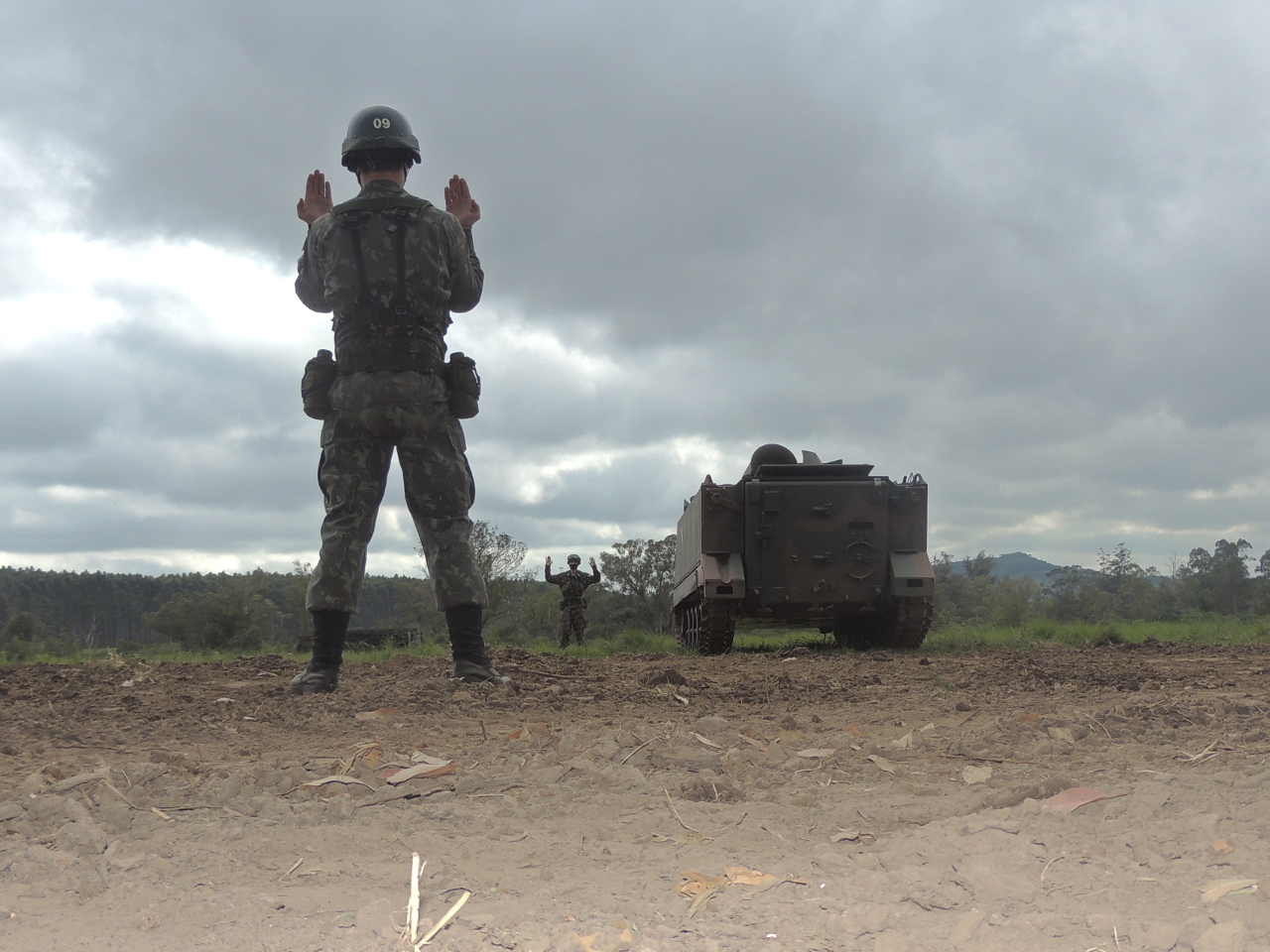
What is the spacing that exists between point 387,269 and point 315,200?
0.74 metres

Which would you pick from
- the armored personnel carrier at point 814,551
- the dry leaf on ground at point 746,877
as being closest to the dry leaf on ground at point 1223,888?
the dry leaf on ground at point 746,877

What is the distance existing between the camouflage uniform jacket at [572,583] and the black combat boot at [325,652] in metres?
10.3

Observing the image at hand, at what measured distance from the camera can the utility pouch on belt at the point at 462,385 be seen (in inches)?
177

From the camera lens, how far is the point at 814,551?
10.0m

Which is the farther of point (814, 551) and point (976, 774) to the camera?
point (814, 551)

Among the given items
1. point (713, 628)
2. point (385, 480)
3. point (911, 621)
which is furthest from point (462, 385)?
point (911, 621)

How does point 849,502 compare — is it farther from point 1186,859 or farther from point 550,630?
point 550,630

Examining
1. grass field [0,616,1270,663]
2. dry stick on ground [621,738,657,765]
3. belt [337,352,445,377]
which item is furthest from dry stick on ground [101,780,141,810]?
grass field [0,616,1270,663]

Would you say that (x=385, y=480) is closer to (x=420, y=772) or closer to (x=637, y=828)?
(x=420, y=772)

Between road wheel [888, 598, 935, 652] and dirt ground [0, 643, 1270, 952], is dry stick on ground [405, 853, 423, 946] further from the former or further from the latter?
road wheel [888, 598, 935, 652]

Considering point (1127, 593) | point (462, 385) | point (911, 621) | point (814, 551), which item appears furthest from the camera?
point (1127, 593)

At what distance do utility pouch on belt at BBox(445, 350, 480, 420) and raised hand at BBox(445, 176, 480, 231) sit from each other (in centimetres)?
67

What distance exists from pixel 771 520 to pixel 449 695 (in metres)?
6.29

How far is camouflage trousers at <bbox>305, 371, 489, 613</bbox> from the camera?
14.1 ft
